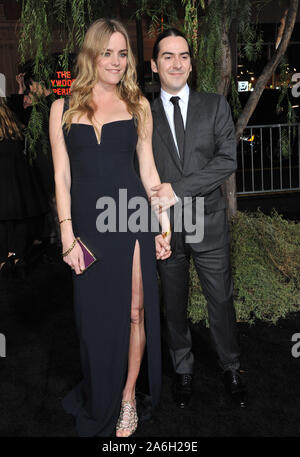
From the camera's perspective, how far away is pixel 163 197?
8.08ft

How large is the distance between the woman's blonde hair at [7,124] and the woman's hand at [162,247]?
110 inches

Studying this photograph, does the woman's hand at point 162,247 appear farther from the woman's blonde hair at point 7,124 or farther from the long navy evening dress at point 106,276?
the woman's blonde hair at point 7,124

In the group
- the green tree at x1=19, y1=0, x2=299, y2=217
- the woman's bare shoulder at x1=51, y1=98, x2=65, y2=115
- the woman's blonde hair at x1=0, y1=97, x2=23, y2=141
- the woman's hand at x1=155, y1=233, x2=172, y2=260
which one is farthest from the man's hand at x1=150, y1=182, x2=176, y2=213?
the woman's blonde hair at x1=0, y1=97, x2=23, y2=141

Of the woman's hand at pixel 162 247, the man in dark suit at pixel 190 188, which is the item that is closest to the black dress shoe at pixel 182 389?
the man in dark suit at pixel 190 188

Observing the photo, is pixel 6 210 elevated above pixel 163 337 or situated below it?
above

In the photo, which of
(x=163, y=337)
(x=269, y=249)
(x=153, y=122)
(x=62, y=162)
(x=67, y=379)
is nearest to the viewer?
(x=62, y=162)

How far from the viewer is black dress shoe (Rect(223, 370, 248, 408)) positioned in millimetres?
2732

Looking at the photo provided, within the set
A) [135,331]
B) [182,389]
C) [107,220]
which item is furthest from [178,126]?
[182,389]

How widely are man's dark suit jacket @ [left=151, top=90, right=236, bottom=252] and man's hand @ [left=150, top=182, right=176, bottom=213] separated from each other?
90 millimetres

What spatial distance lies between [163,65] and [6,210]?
2857 mm

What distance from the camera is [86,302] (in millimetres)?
2404

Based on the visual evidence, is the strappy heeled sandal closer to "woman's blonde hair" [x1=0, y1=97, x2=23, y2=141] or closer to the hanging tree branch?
the hanging tree branch
